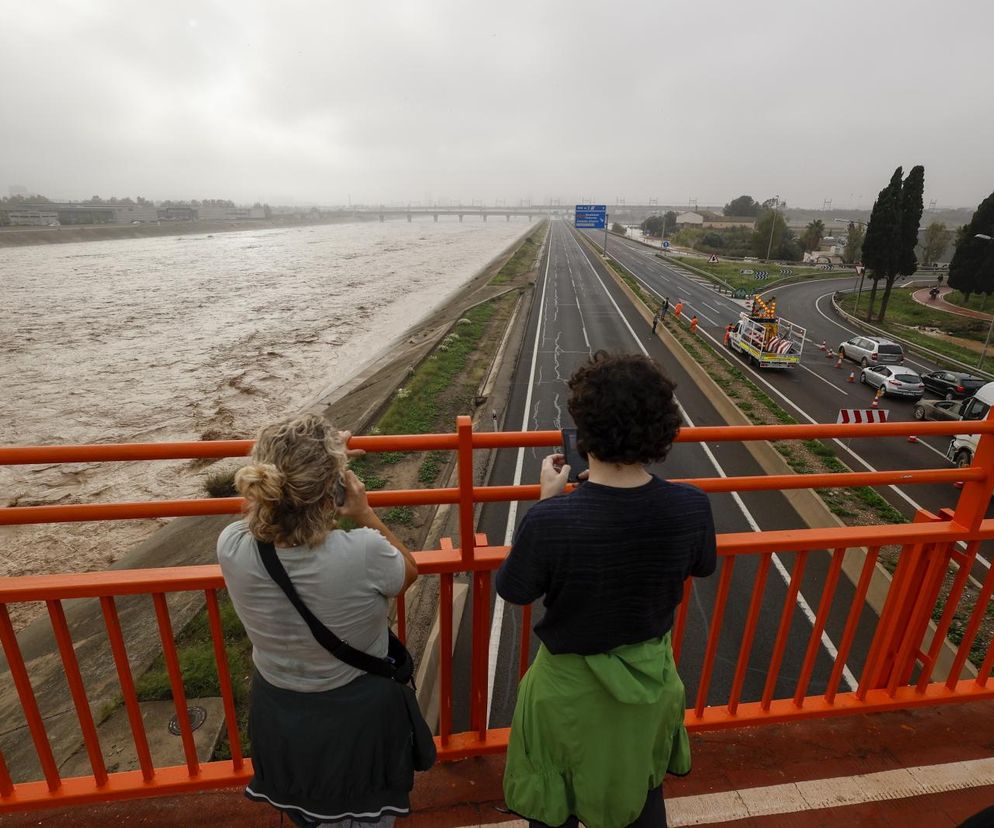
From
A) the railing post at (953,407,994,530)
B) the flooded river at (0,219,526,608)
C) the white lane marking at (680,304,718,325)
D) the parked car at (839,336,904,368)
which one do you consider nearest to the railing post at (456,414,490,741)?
the railing post at (953,407,994,530)

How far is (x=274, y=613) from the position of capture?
1529mm

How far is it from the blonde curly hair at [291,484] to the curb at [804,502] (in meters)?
4.02

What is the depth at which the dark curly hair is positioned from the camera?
1.43 meters

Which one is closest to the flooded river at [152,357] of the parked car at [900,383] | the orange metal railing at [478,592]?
the orange metal railing at [478,592]

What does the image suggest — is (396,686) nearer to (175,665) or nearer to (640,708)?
(640,708)

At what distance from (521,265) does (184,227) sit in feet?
330

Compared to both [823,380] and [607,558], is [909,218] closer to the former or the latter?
[823,380]

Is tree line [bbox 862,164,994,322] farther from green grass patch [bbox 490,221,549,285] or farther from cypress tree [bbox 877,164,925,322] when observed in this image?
green grass patch [bbox 490,221,549,285]

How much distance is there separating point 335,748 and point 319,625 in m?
0.49

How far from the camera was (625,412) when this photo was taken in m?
1.42

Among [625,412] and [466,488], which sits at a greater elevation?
[625,412]

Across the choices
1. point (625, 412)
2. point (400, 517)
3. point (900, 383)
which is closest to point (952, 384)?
point (900, 383)

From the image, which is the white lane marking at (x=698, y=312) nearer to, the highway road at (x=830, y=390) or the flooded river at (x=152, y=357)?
the highway road at (x=830, y=390)

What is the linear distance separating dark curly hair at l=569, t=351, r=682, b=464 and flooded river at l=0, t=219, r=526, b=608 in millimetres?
13213
